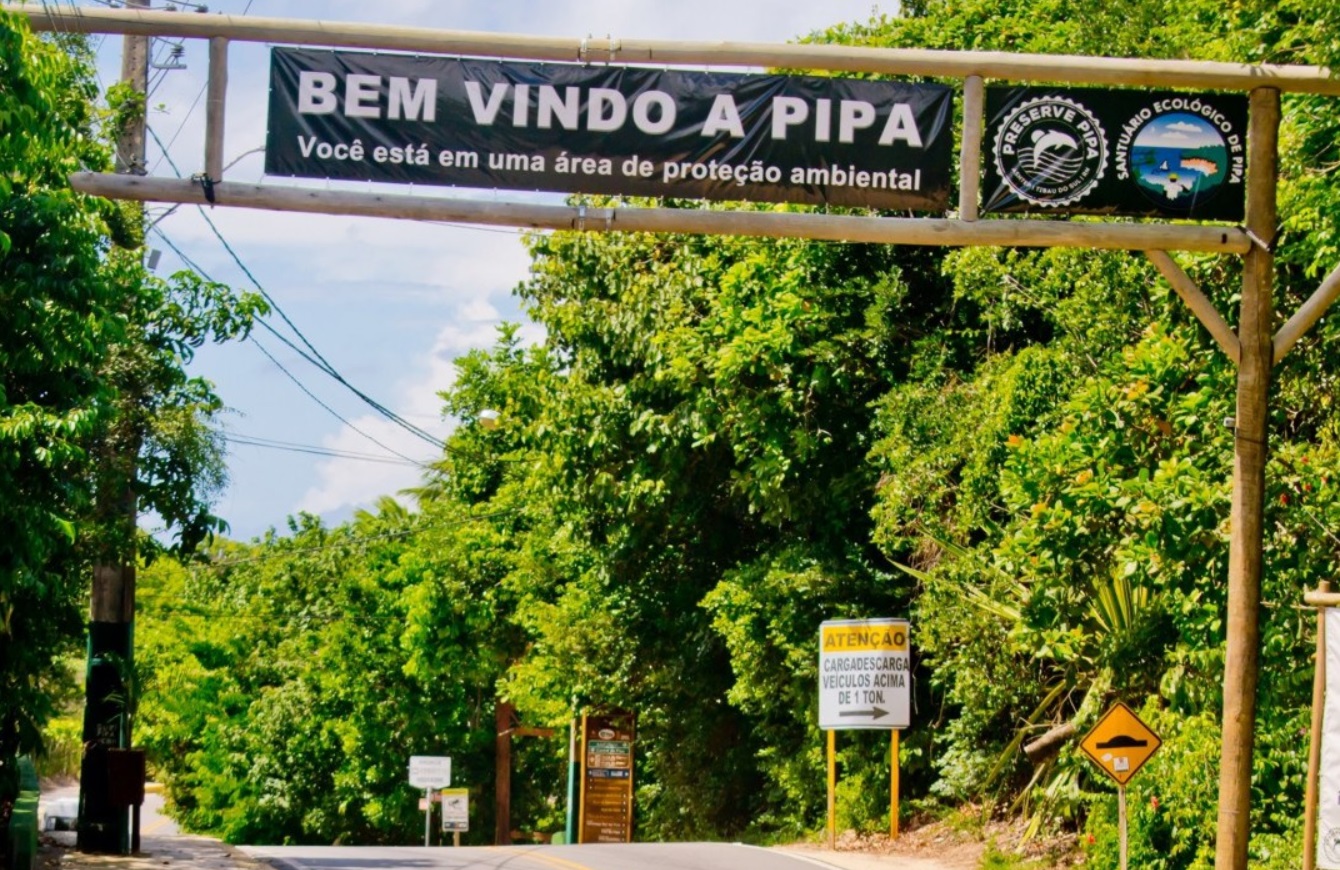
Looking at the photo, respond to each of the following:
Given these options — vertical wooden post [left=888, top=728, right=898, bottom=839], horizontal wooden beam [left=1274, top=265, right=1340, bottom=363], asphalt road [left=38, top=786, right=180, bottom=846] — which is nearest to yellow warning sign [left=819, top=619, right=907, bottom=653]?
vertical wooden post [left=888, top=728, right=898, bottom=839]

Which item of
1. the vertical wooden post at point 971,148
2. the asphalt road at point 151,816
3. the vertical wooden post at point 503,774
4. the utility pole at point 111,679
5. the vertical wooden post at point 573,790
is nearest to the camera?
the vertical wooden post at point 971,148

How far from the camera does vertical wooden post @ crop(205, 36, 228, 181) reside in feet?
37.3

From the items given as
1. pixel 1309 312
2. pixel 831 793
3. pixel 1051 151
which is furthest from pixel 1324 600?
A: pixel 831 793

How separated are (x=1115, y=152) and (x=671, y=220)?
10.3 ft

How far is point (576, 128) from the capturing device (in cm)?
1170

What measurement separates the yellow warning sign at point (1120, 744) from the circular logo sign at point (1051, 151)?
19.0ft

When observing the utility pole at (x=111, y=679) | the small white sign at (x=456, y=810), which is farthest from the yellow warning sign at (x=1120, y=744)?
the small white sign at (x=456, y=810)

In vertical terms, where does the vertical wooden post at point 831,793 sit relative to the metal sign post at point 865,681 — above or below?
below

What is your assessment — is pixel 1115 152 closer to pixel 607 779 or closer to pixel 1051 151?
pixel 1051 151

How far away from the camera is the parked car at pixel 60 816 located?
3994 centimetres

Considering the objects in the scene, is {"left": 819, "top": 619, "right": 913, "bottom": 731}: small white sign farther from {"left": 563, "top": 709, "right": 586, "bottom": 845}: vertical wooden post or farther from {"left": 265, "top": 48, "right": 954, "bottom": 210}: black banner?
{"left": 265, "top": 48, "right": 954, "bottom": 210}: black banner

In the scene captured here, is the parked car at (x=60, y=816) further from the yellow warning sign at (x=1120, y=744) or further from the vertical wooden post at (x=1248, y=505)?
the vertical wooden post at (x=1248, y=505)

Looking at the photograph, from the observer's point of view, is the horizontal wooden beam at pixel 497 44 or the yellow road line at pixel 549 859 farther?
the yellow road line at pixel 549 859

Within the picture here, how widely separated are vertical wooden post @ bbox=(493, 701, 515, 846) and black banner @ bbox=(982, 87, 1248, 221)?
34926 millimetres
